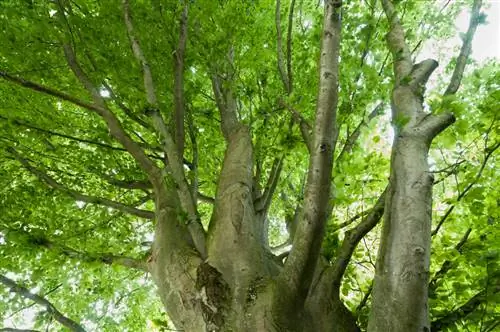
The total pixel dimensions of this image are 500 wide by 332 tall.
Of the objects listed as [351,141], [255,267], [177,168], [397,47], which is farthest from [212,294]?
[397,47]

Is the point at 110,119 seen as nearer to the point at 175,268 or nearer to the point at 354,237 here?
the point at 175,268

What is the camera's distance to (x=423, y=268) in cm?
186

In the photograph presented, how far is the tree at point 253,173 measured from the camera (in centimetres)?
219

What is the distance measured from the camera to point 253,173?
12.1 feet

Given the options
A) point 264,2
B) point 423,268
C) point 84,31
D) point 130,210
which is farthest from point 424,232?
point 264,2

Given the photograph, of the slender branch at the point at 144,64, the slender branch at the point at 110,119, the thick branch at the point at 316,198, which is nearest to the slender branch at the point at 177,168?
the slender branch at the point at 144,64

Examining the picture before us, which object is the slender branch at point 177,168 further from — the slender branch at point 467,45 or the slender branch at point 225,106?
the slender branch at point 467,45

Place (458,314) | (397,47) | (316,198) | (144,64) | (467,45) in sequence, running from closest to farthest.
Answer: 1. (316,198)
2. (458,314)
3. (467,45)
4. (397,47)
5. (144,64)

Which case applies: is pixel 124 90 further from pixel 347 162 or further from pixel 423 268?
pixel 423 268

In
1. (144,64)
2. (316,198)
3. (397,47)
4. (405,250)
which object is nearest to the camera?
(405,250)

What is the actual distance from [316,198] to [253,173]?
160 cm

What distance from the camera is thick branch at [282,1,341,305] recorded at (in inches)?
84.3

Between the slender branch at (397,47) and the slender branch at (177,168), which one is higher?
the slender branch at (397,47)

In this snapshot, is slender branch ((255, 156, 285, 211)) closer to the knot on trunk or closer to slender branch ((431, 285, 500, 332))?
the knot on trunk
